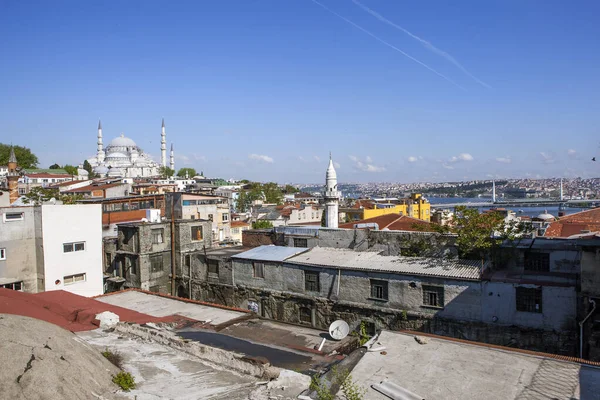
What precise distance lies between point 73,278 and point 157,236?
582 cm

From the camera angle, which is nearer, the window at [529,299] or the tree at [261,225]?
the window at [529,299]

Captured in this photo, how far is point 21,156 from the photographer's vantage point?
94.1 m

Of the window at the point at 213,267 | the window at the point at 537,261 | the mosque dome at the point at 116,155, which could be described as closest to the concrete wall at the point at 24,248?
the window at the point at 213,267

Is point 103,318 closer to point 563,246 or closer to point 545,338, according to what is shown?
point 545,338

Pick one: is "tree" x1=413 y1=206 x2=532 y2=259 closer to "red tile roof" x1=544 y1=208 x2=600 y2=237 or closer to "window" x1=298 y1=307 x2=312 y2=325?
"window" x1=298 y1=307 x2=312 y2=325

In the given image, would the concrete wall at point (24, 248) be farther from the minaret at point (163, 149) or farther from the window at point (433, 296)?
the minaret at point (163, 149)

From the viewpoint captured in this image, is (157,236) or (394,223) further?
(394,223)

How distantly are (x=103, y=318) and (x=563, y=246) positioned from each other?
1856cm

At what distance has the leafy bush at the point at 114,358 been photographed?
28.6 ft

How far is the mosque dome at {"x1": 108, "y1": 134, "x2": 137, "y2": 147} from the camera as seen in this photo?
13662 cm

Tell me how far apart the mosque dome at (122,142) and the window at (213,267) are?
122488 millimetres

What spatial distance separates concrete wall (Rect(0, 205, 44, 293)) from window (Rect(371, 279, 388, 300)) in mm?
17808

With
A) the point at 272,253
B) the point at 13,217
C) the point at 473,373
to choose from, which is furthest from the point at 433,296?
the point at 13,217

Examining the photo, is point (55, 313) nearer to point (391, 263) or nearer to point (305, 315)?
point (305, 315)
